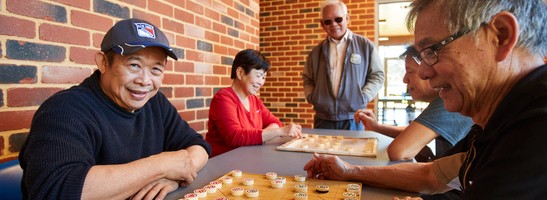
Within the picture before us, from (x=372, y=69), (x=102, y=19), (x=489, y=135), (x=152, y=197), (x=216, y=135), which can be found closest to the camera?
(x=489, y=135)

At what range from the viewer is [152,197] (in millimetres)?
1021

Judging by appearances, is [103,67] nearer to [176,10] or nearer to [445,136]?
[176,10]

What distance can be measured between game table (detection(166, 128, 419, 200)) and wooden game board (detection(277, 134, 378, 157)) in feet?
0.13

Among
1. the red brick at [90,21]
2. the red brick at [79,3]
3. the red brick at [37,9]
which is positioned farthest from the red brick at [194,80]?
the red brick at [37,9]

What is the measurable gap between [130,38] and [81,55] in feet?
2.01

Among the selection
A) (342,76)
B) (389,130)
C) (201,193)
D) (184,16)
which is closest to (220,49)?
(184,16)

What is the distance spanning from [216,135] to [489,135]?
165 centimetres

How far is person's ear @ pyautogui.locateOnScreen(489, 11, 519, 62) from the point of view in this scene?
0.74 meters

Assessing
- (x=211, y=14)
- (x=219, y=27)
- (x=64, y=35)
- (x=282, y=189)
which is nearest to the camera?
(x=282, y=189)

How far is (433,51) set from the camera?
2.78 feet

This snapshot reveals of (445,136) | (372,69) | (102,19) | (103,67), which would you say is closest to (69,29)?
(102,19)

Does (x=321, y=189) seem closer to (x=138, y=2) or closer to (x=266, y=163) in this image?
(x=266, y=163)

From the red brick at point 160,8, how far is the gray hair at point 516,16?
1.71m

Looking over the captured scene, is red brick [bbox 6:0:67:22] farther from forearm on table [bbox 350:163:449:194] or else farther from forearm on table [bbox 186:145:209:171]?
forearm on table [bbox 350:163:449:194]
